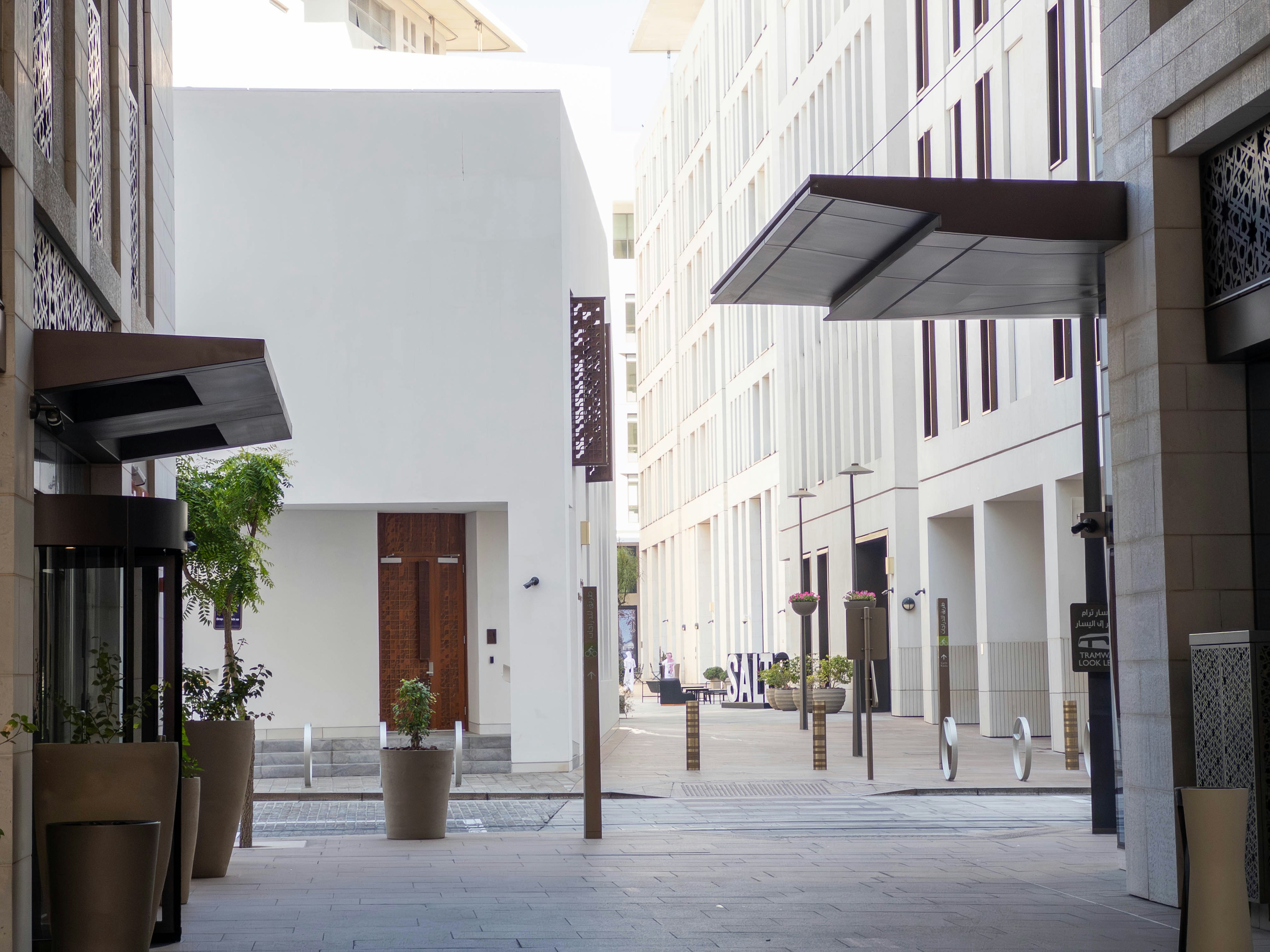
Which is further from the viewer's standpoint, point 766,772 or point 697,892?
point 766,772

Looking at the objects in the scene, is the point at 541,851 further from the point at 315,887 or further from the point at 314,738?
the point at 314,738

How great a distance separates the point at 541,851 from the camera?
12.5 meters

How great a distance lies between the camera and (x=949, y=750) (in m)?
19.4

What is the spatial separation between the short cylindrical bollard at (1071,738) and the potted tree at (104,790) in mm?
15245

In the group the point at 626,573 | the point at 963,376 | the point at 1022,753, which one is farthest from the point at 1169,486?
the point at 626,573

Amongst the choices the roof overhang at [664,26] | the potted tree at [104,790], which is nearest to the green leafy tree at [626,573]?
the roof overhang at [664,26]

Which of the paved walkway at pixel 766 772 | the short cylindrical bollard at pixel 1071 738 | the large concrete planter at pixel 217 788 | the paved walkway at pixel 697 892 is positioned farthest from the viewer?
the short cylindrical bollard at pixel 1071 738

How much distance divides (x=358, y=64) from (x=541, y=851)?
88.8 feet

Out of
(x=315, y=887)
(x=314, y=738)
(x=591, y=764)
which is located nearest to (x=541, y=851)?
(x=591, y=764)

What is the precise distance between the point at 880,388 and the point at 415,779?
24.5m

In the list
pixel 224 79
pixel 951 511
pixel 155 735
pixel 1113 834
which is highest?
pixel 224 79

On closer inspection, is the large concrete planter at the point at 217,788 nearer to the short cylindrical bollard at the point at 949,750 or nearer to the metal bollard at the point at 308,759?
the metal bollard at the point at 308,759

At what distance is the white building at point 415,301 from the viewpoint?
70.5 ft

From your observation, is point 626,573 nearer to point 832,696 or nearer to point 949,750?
point 832,696
